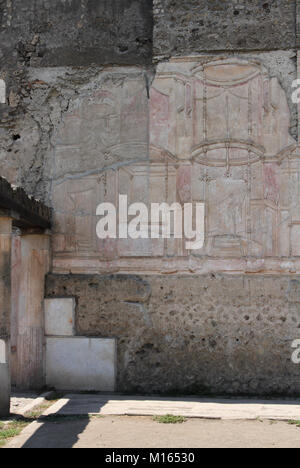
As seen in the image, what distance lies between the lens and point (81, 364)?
721cm

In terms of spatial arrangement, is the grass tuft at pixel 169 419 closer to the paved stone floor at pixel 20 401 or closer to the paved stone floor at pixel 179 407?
the paved stone floor at pixel 179 407

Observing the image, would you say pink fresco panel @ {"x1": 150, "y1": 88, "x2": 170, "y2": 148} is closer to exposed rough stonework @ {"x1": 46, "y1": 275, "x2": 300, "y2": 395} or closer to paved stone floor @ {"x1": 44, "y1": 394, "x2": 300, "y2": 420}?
exposed rough stonework @ {"x1": 46, "y1": 275, "x2": 300, "y2": 395}

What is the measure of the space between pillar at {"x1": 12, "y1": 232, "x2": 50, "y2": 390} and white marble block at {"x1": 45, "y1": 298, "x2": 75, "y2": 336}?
3.8 inches

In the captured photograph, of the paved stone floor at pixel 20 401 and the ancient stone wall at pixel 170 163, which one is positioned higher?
the ancient stone wall at pixel 170 163

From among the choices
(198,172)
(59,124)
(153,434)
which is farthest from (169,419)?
(59,124)

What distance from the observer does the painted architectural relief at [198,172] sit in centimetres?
719

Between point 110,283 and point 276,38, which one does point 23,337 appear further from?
point 276,38

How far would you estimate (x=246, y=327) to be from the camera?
704 centimetres

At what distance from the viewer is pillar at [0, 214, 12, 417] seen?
590cm

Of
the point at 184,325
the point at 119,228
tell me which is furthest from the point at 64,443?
the point at 119,228

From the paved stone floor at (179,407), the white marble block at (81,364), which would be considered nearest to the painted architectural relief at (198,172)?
the white marble block at (81,364)

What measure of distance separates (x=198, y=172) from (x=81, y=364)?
2.81m

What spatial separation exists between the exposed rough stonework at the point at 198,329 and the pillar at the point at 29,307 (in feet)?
1.84

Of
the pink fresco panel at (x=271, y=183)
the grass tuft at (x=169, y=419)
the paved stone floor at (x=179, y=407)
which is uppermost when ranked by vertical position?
the pink fresco panel at (x=271, y=183)
